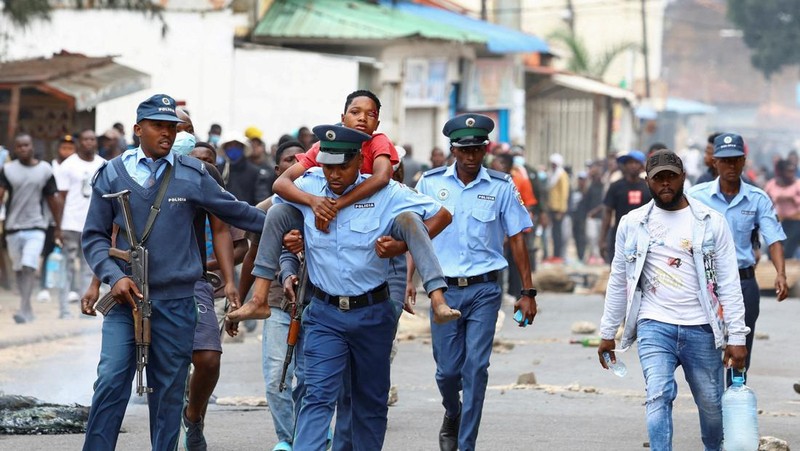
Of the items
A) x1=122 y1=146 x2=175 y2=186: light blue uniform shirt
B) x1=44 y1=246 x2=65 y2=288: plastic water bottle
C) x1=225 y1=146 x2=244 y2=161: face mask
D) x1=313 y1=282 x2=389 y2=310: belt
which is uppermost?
x1=122 y1=146 x2=175 y2=186: light blue uniform shirt

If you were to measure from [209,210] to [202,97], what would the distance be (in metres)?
17.8

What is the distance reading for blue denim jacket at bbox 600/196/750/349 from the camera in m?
7.65

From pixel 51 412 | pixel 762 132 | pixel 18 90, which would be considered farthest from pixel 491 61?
pixel 762 132

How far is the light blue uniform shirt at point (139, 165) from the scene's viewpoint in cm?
713

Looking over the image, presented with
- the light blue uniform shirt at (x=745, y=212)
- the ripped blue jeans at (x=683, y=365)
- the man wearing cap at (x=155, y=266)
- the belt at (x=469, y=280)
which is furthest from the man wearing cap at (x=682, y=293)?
the man wearing cap at (x=155, y=266)

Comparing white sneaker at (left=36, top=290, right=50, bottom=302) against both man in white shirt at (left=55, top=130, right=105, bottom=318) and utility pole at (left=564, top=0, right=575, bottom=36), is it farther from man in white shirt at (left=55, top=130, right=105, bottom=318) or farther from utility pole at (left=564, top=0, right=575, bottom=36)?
utility pole at (left=564, top=0, right=575, bottom=36)

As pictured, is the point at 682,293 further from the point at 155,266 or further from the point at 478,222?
the point at 155,266

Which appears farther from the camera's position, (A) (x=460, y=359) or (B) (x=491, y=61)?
(B) (x=491, y=61)

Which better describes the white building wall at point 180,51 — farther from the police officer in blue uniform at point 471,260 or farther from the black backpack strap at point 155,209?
the black backpack strap at point 155,209

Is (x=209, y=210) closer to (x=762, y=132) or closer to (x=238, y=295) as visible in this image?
(x=238, y=295)

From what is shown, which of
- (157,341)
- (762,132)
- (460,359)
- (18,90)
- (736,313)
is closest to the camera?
(157,341)

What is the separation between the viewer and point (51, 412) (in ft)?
30.7

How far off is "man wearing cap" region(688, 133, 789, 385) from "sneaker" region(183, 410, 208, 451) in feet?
11.6

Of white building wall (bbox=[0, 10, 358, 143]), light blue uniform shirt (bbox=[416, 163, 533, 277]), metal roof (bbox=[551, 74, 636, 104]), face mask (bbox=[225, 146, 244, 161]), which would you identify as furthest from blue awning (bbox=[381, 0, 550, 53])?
light blue uniform shirt (bbox=[416, 163, 533, 277])
